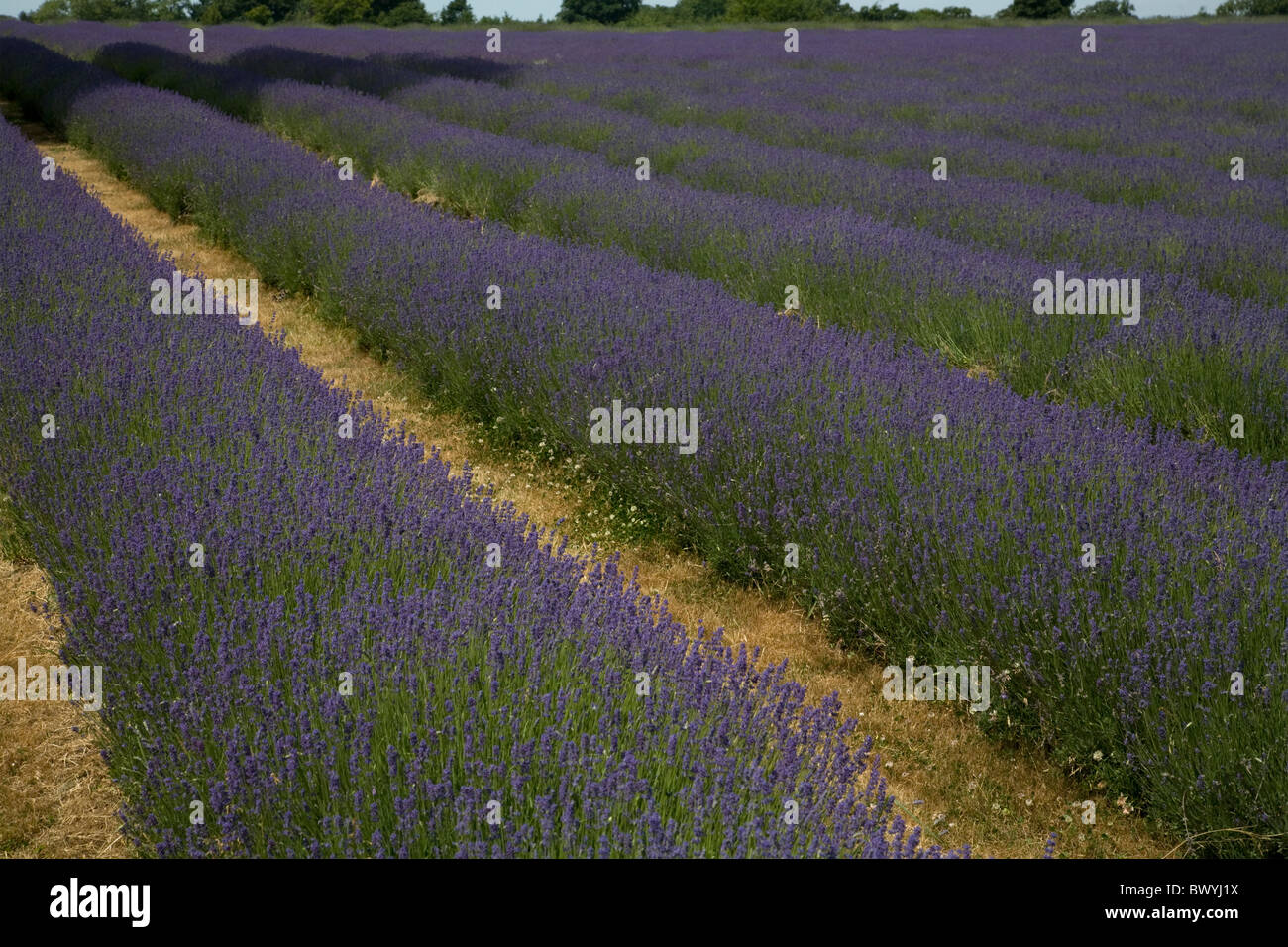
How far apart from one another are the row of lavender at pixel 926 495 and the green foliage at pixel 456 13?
34.5 m

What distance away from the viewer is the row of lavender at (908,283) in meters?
4.28

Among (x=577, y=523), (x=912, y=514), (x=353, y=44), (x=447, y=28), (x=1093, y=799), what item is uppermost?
(x=447, y=28)

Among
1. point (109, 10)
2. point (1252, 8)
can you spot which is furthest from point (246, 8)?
point (1252, 8)

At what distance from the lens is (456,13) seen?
37406 mm

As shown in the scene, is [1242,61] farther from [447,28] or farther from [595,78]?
[447,28]

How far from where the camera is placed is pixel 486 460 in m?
4.83

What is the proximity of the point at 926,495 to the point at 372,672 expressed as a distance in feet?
5.96

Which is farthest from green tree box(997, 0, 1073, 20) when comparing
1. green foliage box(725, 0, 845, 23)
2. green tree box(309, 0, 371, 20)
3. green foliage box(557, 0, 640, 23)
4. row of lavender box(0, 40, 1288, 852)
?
row of lavender box(0, 40, 1288, 852)

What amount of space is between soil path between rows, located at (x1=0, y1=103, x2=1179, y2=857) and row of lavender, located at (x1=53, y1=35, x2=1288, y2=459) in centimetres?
183

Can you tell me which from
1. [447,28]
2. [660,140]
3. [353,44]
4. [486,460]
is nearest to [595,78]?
[660,140]

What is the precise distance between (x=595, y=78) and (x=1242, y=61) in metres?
10.4

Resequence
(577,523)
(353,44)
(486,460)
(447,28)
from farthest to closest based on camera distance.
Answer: (447,28) → (353,44) → (486,460) → (577,523)

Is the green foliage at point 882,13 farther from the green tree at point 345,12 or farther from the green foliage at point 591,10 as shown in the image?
the green tree at point 345,12

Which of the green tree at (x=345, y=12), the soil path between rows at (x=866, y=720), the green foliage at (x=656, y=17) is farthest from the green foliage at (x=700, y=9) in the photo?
the soil path between rows at (x=866, y=720)
